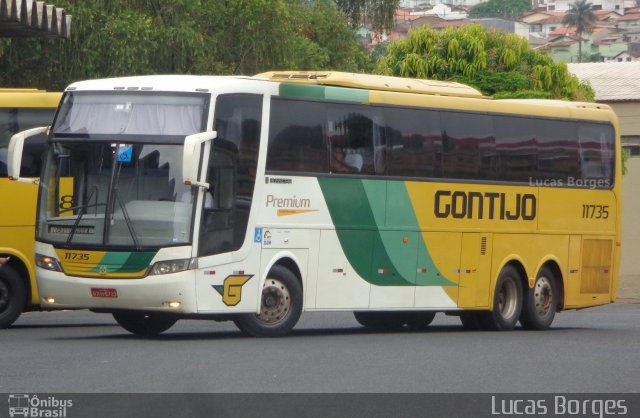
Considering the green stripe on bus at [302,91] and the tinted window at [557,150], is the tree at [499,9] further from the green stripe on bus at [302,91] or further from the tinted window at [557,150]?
the green stripe on bus at [302,91]

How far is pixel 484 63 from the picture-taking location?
3872 centimetres

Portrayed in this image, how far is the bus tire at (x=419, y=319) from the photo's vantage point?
21.4 meters

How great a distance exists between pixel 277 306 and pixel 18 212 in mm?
4455

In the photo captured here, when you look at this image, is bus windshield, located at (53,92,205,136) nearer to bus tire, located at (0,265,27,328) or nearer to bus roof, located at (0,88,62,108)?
bus roof, located at (0,88,62,108)

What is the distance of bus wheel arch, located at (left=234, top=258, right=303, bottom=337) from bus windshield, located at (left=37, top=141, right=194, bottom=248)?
150cm

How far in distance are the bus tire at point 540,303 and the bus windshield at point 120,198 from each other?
6.93 metres

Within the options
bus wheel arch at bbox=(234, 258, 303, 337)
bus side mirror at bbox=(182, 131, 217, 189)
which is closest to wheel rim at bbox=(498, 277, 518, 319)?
bus wheel arch at bbox=(234, 258, 303, 337)

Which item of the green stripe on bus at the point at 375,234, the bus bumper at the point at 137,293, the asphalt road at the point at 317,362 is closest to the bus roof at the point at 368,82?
the green stripe on bus at the point at 375,234

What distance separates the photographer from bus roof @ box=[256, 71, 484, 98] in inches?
720

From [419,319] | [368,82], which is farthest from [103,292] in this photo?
[419,319]

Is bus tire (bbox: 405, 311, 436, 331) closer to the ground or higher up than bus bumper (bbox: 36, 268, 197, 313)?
closer to the ground

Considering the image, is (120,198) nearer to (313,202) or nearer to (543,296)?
(313,202)

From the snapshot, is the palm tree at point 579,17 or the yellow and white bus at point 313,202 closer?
the yellow and white bus at point 313,202
